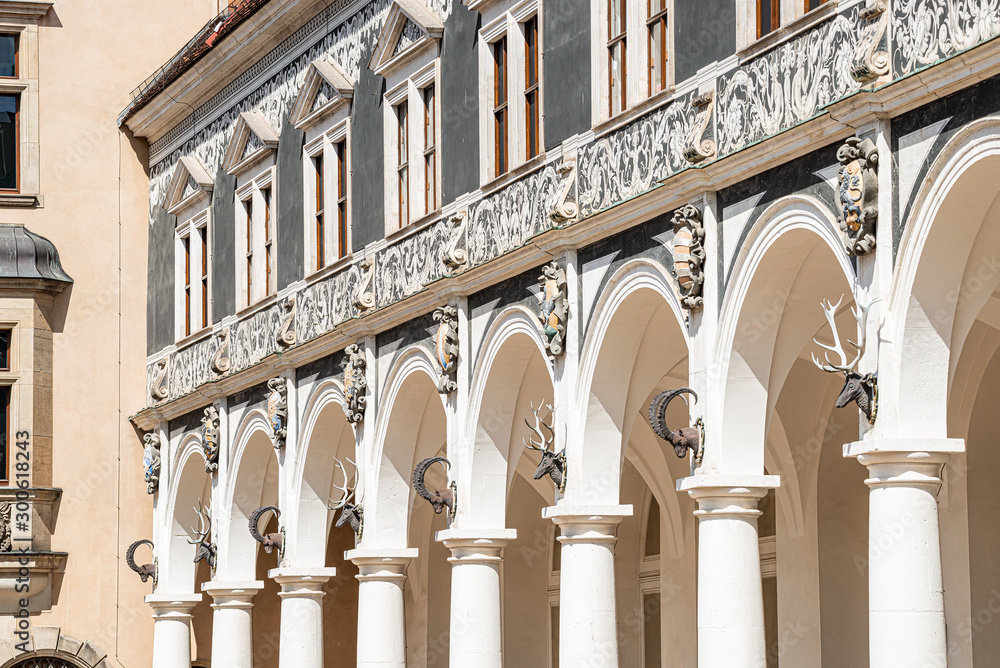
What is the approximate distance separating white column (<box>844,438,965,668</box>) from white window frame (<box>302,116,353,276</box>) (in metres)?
11.6

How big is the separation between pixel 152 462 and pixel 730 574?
54.8 ft

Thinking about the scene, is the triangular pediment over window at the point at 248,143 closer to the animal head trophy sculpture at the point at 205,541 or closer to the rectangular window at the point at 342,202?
the rectangular window at the point at 342,202

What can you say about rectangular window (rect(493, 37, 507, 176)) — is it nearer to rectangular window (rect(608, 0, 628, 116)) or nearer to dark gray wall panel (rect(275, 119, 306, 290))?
rectangular window (rect(608, 0, 628, 116))

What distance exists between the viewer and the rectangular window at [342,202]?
79.0ft

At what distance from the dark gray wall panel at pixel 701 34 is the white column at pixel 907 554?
4.13 metres

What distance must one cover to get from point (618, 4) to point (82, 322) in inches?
609

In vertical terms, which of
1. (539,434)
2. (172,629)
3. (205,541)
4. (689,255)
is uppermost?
(689,255)

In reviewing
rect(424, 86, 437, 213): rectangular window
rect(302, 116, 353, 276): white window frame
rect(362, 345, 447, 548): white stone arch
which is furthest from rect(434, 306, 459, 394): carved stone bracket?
rect(302, 116, 353, 276): white window frame

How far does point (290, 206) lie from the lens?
25.5m

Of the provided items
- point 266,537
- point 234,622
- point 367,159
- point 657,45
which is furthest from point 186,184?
point 657,45

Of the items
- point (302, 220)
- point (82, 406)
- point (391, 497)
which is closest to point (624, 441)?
point (391, 497)

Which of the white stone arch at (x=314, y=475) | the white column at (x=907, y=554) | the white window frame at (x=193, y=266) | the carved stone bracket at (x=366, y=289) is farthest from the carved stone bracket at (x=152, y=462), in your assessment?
the white column at (x=907, y=554)

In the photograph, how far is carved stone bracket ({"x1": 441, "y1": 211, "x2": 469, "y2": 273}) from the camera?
66.6ft

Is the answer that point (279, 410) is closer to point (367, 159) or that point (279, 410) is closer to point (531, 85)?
point (367, 159)
